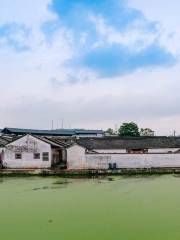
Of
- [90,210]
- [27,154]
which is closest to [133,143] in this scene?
[27,154]

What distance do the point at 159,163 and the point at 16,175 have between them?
753cm

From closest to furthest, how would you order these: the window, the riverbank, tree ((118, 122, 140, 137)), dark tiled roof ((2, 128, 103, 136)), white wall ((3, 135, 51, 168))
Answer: the riverbank
white wall ((3, 135, 51, 168))
the window
dark tiled roof ((2, 128, 103, 136))
tree ((118, 122, 140, 137))

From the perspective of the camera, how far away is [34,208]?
38.8 feet

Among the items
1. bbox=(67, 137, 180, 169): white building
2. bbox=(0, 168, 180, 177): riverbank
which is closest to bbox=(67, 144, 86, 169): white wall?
bbox=(67, 137, 180, 169): white building

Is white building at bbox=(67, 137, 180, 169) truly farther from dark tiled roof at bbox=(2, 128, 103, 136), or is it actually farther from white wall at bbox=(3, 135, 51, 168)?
dark tiled roof at bbox=(2, 128, 103, 136)

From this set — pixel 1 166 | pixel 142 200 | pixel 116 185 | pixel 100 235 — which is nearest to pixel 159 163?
pixel 116 185

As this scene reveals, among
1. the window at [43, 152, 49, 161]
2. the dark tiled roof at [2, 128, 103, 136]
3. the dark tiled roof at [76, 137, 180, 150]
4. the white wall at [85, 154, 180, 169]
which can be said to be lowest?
the white wall at [85, 154, 180, 169]

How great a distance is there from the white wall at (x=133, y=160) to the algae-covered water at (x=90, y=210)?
17.1ft

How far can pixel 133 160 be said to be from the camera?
23.2m

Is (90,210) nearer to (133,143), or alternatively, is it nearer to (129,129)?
(133,143)

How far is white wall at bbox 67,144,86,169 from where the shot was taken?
76.6 ft

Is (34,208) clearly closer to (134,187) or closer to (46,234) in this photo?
(46,234)

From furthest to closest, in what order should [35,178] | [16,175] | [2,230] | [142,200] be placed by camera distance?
[16,175]
[35,178]
[142,200]
[2,230]

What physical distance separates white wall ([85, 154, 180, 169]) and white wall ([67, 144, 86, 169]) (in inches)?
10.5
